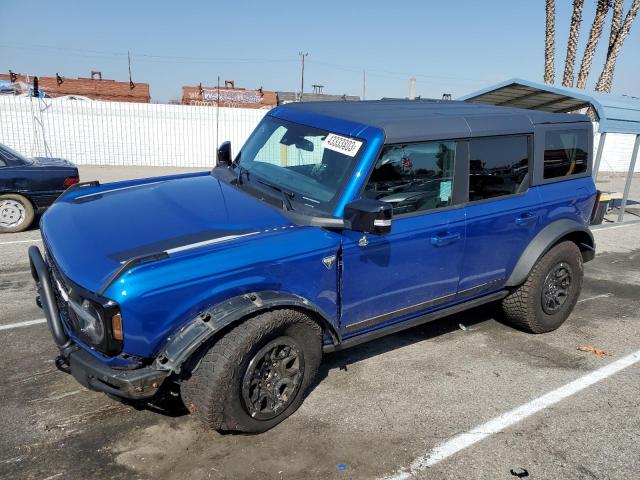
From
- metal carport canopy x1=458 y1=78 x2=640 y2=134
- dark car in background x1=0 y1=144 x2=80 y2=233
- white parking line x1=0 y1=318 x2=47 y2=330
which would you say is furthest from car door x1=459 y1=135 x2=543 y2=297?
dark car in background x1=0 y1=144 x2=80 y2=233

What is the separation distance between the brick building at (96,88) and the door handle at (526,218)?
102 ft

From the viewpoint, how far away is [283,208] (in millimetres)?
3500

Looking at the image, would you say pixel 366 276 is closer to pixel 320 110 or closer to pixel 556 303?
pixel 320 110

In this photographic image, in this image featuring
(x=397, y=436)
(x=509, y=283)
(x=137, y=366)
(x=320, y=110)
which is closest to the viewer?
(x=137, y=366)

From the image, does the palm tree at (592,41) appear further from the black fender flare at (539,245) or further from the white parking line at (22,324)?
the white parking line at (22,324)

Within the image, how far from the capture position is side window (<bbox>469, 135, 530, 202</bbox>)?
4.00 m

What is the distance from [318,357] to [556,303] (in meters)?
2.72

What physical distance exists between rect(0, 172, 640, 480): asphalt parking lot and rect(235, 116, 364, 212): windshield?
1469 mm

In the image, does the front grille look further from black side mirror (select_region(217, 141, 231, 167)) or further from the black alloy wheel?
black side mirror (select_region(217, 141, 231, 167))

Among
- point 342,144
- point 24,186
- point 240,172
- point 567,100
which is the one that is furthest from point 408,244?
point 567,100

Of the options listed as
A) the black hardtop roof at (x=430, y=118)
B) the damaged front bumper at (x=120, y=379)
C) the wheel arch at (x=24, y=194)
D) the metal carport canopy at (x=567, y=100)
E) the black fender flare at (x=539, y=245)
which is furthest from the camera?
the metal carport canopy at (x=567, y=100)

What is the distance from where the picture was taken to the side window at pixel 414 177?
11.6ft

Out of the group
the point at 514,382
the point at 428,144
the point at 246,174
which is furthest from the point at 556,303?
the point at 246,174

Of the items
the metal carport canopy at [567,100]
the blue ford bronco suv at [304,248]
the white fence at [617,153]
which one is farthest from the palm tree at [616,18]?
the blue ford bronco suv at [304,248]
